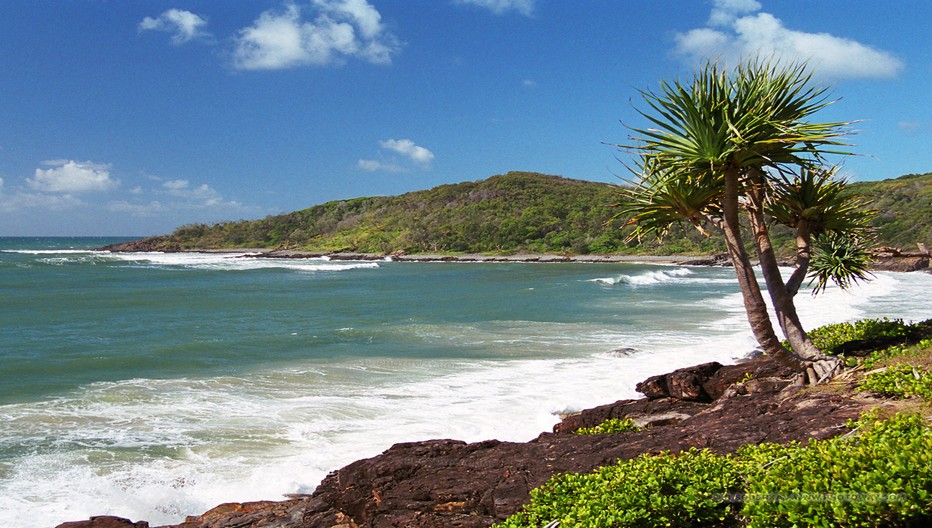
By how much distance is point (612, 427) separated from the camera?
314 inches

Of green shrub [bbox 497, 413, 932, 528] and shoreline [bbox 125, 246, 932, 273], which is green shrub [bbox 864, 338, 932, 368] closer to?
green shrub [bbox 497, 413, 932, 528]

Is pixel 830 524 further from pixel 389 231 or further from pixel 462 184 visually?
pixel 462 184

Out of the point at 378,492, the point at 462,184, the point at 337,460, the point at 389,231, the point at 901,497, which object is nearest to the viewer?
the point at 901,497

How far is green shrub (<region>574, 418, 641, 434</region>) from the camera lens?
7.88m

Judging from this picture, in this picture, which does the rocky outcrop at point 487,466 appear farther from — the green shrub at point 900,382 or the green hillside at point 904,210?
the green hillside at point 904,210

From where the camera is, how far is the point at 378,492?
21.1 ft

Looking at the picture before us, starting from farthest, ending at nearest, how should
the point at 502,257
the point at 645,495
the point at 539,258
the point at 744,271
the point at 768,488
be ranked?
the point at 502,257
the point at 539,258
the point at 744,271
the point at 645,495
the point at 768,488

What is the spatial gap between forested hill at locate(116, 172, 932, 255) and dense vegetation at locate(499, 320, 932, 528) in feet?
214

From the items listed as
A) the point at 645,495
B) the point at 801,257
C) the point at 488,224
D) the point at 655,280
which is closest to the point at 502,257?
the point at 488,224

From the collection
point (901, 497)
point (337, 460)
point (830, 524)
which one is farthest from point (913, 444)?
point (337, 460)

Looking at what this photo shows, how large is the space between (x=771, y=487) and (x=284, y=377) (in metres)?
12.0

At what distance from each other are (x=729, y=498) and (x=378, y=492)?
326 centimetres

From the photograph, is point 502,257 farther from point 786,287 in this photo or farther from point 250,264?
point 786,287

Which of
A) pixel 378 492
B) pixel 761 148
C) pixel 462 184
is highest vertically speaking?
pixel 462 184
